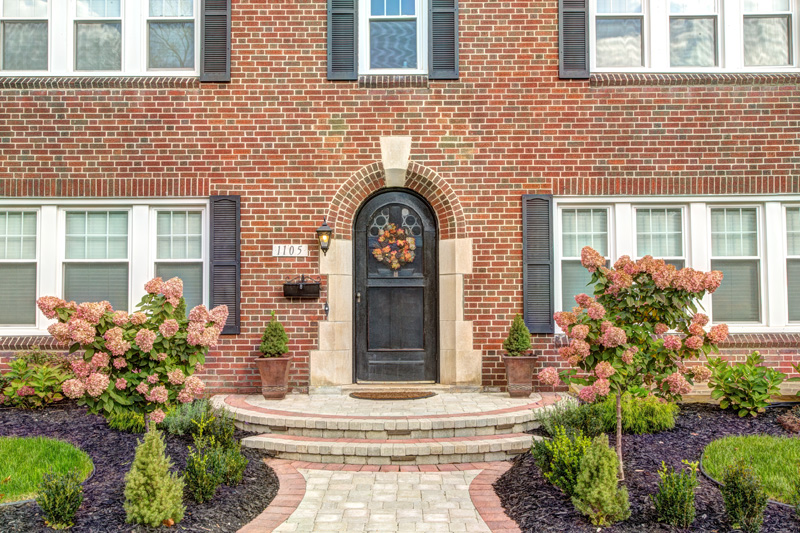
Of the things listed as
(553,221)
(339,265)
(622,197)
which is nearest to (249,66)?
(339,265)

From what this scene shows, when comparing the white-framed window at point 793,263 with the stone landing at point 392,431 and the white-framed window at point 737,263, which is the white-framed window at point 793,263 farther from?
the stone landing at point 392,431

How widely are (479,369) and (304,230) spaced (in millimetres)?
2771

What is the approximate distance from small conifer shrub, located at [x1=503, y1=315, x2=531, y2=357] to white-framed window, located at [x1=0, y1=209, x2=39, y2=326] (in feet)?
19.6

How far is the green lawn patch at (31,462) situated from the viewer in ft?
15.7

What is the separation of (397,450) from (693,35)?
6.59m

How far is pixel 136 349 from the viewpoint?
5082 mm

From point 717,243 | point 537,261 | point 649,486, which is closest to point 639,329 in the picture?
point 649,486

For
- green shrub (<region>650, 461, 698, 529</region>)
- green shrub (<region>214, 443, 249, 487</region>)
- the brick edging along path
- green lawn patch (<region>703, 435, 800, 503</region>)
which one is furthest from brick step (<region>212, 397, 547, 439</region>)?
green shrub (<region>650, 461, 698, 529</region>)

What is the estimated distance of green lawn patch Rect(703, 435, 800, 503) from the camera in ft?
15.7

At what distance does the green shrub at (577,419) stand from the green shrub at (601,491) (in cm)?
128

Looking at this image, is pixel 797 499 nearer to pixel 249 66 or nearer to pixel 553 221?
pixel 553 221

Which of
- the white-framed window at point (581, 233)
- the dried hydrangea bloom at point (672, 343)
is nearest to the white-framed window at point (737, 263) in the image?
the white-framed window at point (581, 233)

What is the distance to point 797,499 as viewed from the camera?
4234 mm

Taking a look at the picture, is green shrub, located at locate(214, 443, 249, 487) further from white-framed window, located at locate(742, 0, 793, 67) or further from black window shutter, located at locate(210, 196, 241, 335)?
white-framed window, located at locate(742, 0, 793, 67)
